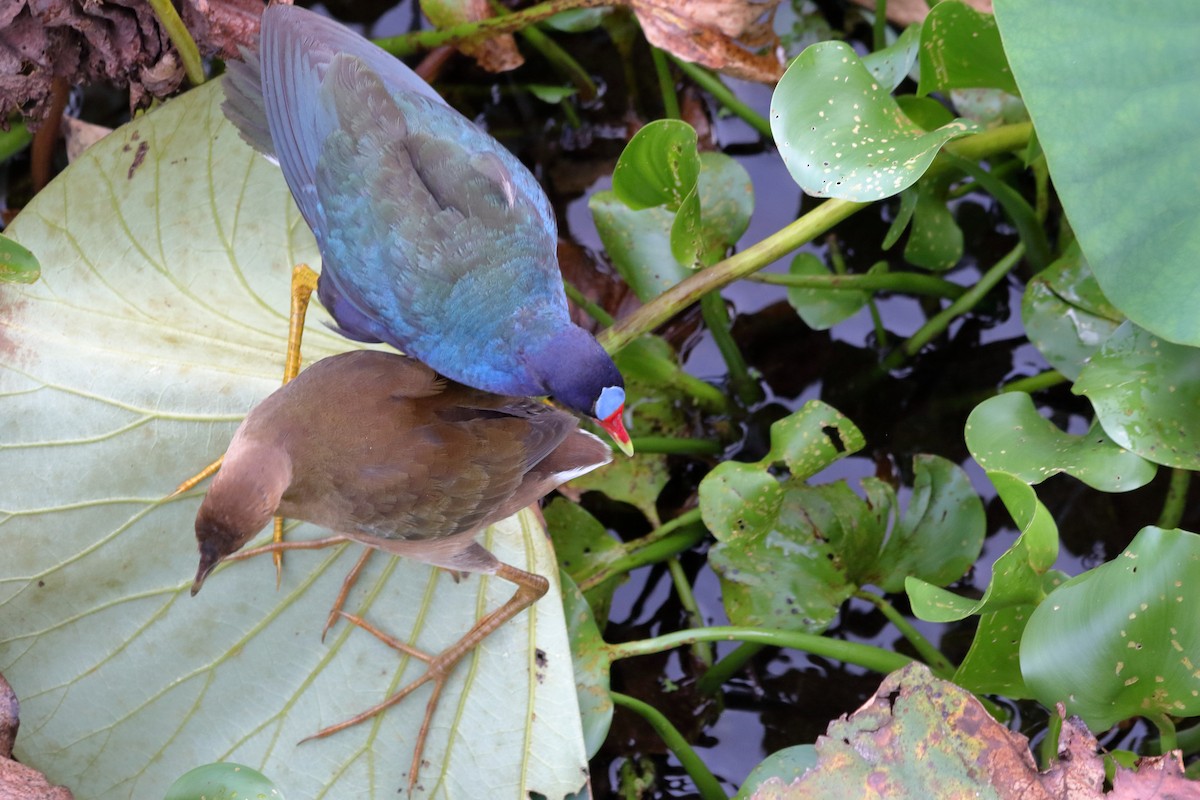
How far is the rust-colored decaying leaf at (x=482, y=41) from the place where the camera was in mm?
2141

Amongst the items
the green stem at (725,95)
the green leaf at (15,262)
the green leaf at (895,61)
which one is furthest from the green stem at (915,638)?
the green leaf at (15,262)

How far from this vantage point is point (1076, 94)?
1373mm

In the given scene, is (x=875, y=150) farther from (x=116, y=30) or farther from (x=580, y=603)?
(x=116, y=30)

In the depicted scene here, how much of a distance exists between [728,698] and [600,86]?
1370mm

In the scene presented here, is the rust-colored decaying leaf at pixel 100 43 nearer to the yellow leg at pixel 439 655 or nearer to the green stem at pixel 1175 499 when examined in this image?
the yellow leg at pixel 439 655

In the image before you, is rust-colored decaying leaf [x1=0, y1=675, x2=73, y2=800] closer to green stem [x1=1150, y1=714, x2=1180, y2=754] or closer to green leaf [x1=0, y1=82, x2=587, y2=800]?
green leaf [x1=0, y1=82, x2=587, y2=800]

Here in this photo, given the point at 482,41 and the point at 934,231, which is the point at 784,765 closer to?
the point at 934,231

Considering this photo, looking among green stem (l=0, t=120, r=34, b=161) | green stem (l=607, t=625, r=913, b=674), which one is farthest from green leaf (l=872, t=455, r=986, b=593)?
green stem (l=0, t=120, r=34, b=161)

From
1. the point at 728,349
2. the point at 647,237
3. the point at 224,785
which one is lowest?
the point at 728,349

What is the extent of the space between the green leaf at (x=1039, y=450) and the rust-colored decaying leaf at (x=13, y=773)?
146 centimetres

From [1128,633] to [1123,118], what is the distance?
0.62 m

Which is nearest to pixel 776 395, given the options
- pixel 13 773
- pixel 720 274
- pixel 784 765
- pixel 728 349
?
pixel 728 349

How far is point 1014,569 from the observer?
1388 mm

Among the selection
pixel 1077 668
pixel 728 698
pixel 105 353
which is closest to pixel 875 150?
pixel 1077 668
